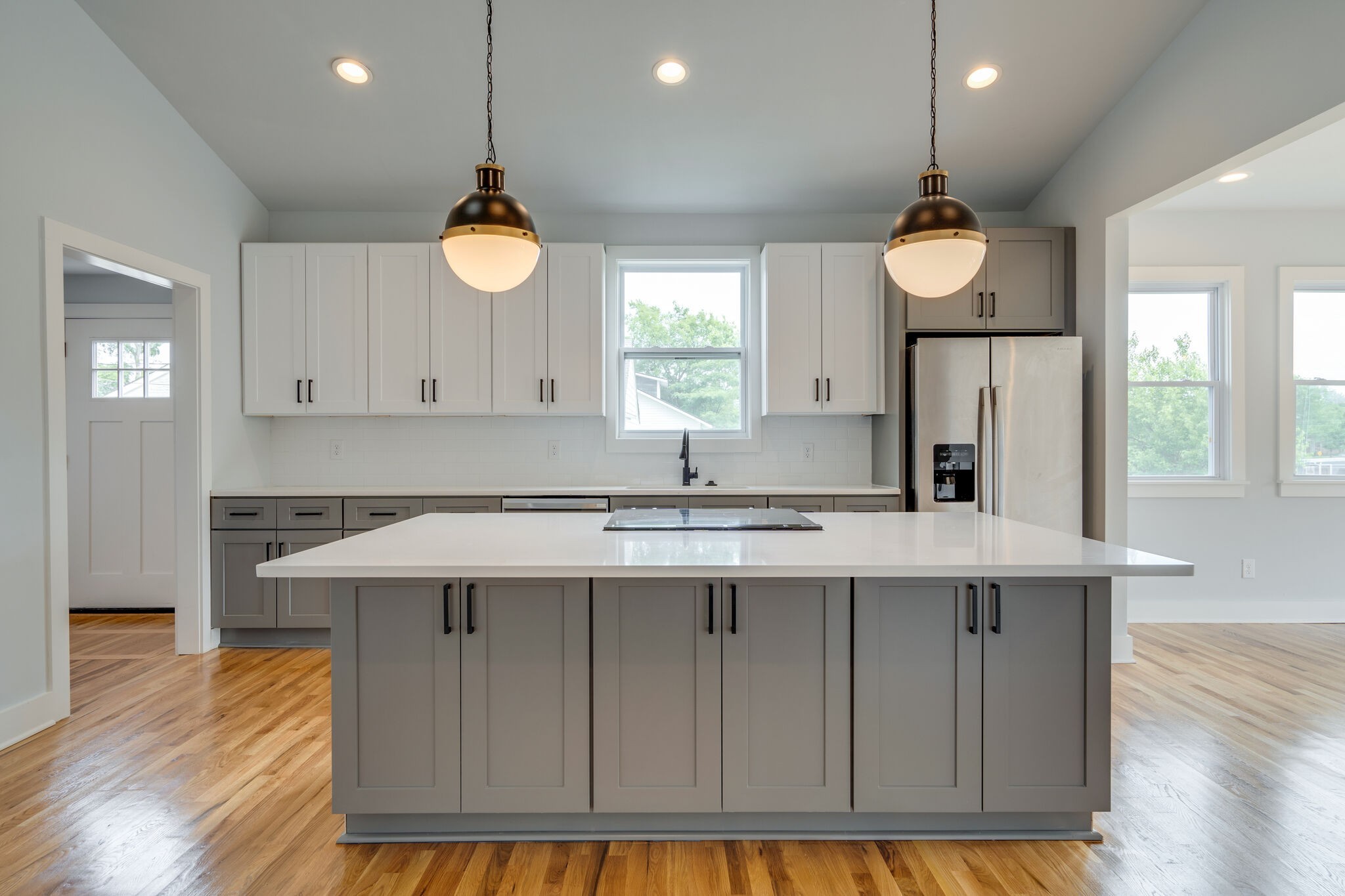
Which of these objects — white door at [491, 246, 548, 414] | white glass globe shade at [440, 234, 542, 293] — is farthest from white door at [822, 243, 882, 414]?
white glass globe shade at [440, 234, 542, 293]

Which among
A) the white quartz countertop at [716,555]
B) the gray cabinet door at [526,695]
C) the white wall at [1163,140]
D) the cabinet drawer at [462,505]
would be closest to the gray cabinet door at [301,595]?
the cabinet drawer at [462,505]

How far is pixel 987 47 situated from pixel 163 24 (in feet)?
12.6

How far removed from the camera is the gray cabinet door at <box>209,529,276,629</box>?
3.85 meters

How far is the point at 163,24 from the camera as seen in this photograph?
10.2 feet

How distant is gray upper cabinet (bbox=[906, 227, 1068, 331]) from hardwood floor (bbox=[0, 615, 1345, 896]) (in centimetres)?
209

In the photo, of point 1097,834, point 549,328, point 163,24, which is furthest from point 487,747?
point 163,24

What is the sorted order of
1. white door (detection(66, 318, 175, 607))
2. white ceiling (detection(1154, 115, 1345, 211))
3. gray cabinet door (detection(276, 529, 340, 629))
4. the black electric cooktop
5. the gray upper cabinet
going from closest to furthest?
1. the black electric cooktop
2. white ceiling (detection(1154, 115, 1345, 211))
3. gray cabinet door (detection(276, 529, 340, 629))
4. the gray upper cabinet
5. white door (detection(66, 318, 175, 607))

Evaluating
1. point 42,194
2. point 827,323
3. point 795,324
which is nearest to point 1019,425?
point 827,323

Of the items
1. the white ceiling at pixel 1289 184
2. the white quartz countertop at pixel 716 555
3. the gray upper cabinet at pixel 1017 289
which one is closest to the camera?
the white quartz countertop at pixel 716 555

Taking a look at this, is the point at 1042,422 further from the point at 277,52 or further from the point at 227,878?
the point at 277,52

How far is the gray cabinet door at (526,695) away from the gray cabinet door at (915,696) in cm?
80

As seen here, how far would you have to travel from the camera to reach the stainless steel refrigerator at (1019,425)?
12.1 ft

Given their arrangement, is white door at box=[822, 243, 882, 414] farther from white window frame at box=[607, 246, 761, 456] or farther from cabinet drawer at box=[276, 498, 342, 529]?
cabinet drawer at box=[276, 498, 342, 529]

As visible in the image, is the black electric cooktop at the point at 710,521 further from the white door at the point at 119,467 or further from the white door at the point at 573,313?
the white door at the point at 119,467
